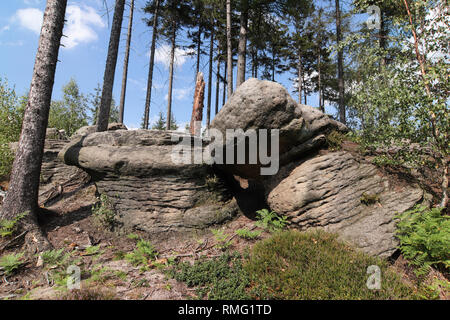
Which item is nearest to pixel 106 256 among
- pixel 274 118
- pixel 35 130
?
pixel 35 130

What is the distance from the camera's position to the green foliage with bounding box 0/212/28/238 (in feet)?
17.0

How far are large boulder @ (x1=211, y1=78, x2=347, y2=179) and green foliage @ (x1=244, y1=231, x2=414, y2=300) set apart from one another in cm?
268

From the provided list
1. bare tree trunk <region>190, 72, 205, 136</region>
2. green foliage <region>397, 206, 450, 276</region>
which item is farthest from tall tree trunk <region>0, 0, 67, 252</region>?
green foliage <region>397, 206, 450, 276</region>

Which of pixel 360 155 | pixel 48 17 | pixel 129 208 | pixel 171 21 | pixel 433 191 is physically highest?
pixel 171 21

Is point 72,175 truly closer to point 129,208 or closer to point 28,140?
point 28,140

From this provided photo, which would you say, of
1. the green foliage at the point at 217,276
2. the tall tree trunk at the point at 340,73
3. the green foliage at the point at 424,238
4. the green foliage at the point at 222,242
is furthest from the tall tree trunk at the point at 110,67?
the tall tree trunk at the point at 340,73

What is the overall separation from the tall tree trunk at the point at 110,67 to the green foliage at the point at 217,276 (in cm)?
743

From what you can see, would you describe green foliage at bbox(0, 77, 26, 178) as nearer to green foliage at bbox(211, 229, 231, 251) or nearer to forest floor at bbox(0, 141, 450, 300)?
forest floor at bbox(0, 141, 450, 300)

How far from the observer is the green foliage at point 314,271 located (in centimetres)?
348

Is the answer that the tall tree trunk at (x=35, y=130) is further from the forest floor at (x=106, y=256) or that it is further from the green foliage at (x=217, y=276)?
the green foliage at (x=217, y=276)

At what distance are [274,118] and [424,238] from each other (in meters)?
3.94
